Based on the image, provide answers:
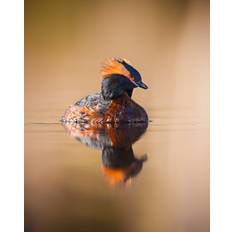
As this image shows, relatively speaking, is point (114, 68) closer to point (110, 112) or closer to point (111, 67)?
point (111, 67)

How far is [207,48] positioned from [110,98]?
0.49 m

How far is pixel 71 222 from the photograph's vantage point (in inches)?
70.0

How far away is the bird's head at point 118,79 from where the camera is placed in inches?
71.1

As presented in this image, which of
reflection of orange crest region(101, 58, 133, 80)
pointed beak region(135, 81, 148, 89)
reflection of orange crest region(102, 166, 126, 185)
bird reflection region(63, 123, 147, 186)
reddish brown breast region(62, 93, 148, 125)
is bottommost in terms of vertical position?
reflection of orange crest region(102, 166, 126, 185)

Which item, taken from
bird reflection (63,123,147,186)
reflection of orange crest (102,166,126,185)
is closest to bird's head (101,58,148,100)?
bird reflection (63,123,147,186)

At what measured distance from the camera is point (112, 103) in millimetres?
1812

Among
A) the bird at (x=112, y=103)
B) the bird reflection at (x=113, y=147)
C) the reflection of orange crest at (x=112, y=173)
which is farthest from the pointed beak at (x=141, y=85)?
the reflection of orange crest at (x=112, y=173)

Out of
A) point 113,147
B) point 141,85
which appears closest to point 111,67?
point 141,85

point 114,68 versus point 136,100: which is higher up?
point 114,68

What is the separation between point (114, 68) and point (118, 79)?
0.05m

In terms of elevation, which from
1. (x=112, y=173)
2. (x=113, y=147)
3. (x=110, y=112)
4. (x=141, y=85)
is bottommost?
(x=112, y=173)

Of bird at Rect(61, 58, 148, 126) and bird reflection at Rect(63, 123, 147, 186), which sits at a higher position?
bird at Rect(61, 58, 148, 126)

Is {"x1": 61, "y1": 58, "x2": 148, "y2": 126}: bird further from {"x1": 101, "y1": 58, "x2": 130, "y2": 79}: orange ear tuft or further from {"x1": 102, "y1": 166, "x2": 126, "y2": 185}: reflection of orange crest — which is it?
{"x1": 102, "y1": 166, "x2": 126, "y2": 185}: reflection of orange crest

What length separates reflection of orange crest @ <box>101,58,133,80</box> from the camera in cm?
181
